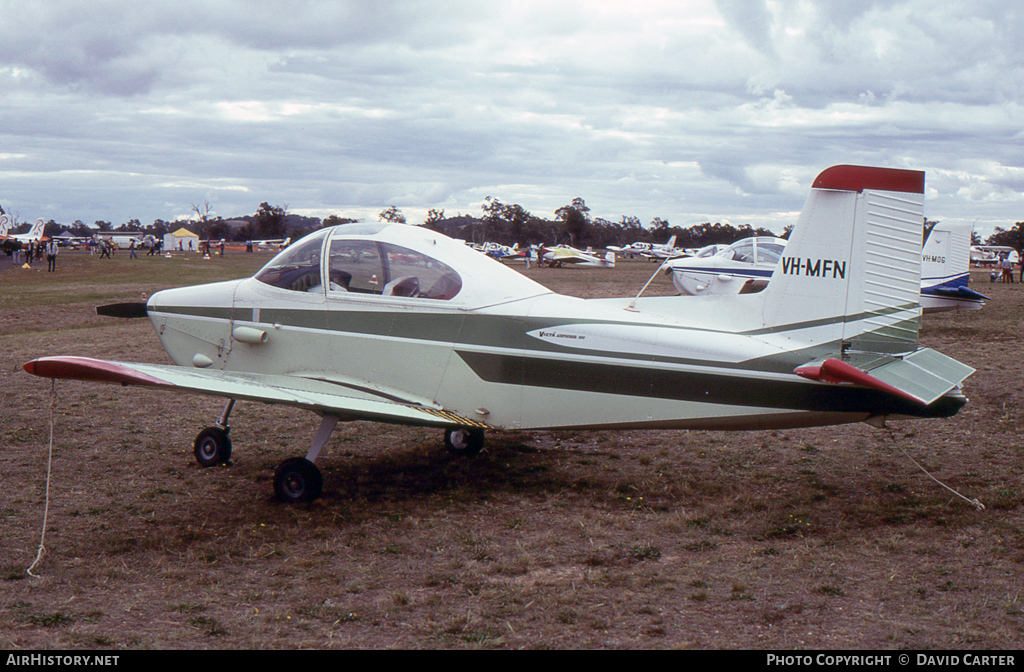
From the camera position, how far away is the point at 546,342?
5793 millimetres

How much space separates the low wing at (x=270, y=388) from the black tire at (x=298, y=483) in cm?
47

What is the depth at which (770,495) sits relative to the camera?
5.93 m

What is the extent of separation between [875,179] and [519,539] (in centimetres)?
348

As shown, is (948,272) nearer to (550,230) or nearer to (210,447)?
(210,447)

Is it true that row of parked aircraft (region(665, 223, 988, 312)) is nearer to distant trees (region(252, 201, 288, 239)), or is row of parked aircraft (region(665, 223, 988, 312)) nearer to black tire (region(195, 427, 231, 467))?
black tire (region(195, 427, 231, 467))

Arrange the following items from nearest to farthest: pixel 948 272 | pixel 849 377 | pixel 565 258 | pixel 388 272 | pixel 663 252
→ pixel 849 377 → pixel 388 272 → pixel 948 272 → pixel 565 258 → pixel 663 252

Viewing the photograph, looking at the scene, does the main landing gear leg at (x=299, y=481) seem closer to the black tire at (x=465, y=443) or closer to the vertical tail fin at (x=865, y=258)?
the black tire at (x=465, y=443)

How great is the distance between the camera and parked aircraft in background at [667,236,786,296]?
60.8 feet

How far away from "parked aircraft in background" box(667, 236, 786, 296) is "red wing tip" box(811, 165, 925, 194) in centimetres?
1299

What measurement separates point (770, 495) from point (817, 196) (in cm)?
234

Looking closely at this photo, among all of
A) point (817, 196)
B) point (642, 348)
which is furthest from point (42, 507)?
point (817, 196)

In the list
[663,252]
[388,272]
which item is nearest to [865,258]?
[388,272]

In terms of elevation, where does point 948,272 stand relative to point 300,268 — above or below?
above

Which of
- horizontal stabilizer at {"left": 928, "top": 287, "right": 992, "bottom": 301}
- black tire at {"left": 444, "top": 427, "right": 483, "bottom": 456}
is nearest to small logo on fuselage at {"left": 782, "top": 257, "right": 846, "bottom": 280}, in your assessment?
black tire at {"left": 444, "top": 427, "right": 483, "bottom": 456}
